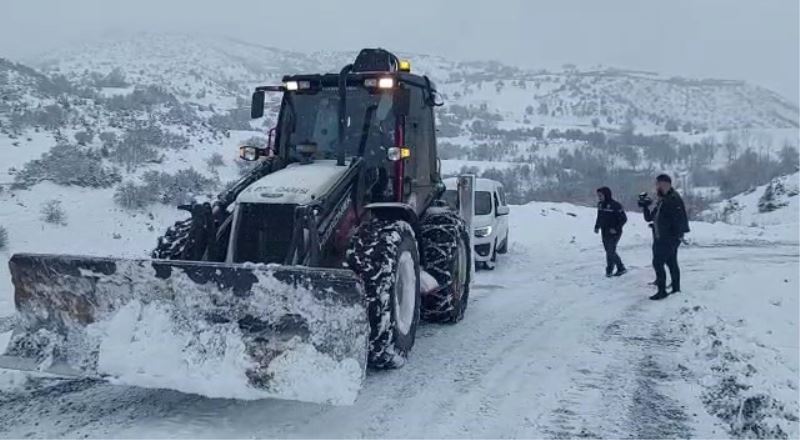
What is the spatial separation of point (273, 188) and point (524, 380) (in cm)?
264

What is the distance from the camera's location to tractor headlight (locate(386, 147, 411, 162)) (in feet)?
21.6

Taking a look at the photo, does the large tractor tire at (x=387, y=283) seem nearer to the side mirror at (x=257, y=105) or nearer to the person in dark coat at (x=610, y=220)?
the side mirror at (x=257, y=105)

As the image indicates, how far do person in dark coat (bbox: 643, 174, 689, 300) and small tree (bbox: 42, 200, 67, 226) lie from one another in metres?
10.7

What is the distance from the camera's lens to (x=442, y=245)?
711 cm

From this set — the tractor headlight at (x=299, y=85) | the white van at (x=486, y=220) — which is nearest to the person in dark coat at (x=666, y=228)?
the white van at (x=486, y=220)

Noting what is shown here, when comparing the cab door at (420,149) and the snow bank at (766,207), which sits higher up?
the cab door at (420,149)

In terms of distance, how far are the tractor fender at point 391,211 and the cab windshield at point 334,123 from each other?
800 mm

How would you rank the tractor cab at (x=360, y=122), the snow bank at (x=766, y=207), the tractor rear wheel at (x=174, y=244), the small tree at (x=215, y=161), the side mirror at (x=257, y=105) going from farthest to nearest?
the snow bank at (x=766, y=207)
the small tree at (x=215, y=161)
the side mirror at (x=257, y=105)
the tractor cab at (x=360, y=122)
the tractor rear wheel at (x=174, y=244)

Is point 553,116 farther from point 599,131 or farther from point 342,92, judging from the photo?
point 342,92

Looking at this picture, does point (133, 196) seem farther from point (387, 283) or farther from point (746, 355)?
point (746, 355)

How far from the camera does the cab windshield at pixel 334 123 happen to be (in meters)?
6.92

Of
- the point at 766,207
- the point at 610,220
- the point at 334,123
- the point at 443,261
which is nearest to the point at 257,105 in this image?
the point at 334,123

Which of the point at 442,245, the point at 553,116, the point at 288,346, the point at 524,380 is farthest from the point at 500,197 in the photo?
the point at 553,116

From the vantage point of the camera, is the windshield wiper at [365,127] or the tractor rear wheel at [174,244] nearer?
the tractor rear wheel at [174,244]
